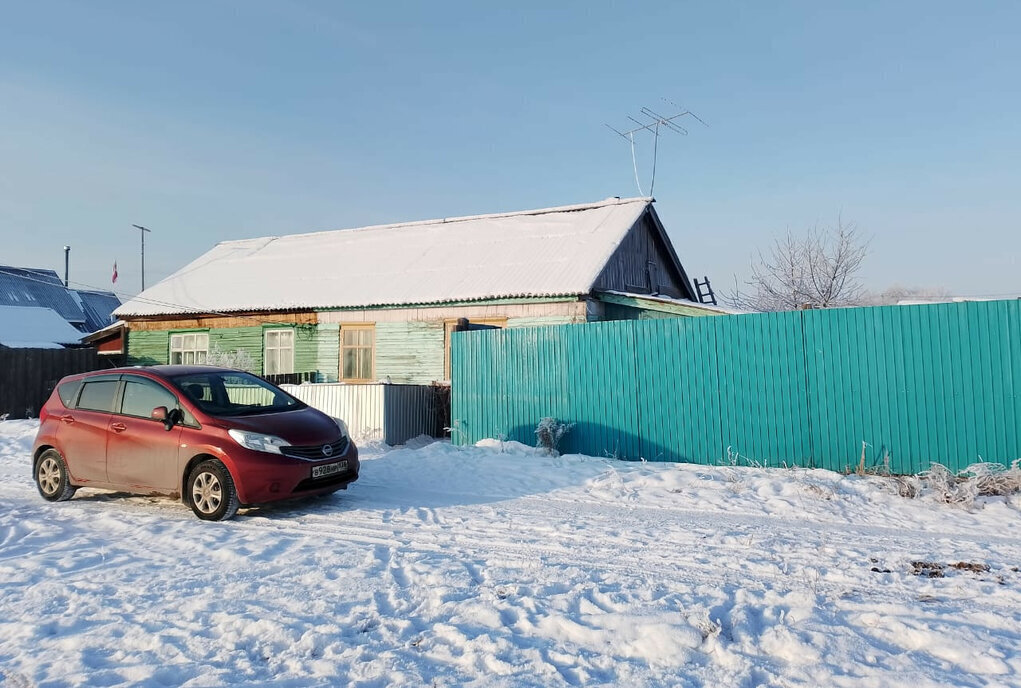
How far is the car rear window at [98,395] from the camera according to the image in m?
8.28

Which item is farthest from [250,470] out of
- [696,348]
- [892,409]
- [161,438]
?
[892,409]

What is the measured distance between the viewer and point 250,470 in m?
7.19

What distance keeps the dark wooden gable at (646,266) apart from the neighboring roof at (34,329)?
26952 millimetres

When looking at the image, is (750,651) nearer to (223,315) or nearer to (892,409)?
(892,409)

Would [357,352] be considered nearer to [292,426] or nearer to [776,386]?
[292,426]

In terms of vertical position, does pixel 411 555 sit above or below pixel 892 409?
below

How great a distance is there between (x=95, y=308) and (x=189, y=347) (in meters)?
26.9

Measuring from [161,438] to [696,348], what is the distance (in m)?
7.15

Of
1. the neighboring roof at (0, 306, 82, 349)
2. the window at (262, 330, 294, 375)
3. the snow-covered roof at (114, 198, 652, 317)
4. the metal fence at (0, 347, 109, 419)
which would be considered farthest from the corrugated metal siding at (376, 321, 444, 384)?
the neighboring roof at (0, 306, 82, 349)

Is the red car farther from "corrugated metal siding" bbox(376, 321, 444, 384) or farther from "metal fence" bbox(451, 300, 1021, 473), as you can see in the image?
"corrugated metal siding" bbox(376, 321, 444, 384)

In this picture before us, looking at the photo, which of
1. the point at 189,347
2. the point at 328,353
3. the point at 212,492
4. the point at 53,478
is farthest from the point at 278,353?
the point at 212,492

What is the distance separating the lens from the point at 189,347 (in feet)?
69.0

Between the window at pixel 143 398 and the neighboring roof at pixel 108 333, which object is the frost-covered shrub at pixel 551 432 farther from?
the neighboring roof at pixel 108 333

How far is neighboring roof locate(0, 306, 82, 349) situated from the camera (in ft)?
106
